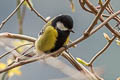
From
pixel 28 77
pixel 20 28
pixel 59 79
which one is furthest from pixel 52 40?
pixel 59 79

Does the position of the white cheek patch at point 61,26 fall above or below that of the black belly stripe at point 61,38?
above

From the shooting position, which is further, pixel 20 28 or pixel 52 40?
pixel 52 40

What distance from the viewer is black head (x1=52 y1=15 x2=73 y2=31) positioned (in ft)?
2.38

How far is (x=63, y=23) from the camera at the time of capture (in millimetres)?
749

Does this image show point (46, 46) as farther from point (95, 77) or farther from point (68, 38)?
point (95, 77)

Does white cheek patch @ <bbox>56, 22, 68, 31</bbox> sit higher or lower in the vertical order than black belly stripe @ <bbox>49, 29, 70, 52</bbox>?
higher

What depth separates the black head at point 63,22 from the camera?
0.73m

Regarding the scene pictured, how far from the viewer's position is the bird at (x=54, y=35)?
2.46 ft

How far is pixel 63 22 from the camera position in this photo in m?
0.75

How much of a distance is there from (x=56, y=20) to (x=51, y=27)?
27 millimetres

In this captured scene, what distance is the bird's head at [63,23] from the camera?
726 millimetres

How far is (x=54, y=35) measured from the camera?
78cm

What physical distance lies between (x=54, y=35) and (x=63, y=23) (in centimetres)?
5

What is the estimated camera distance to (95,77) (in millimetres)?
572
